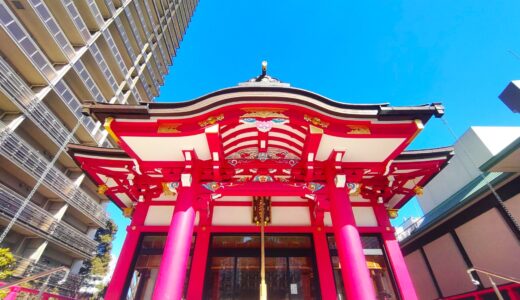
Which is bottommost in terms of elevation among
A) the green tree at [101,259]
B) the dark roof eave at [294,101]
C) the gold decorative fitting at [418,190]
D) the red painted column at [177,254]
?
the red painted column at [177,254]

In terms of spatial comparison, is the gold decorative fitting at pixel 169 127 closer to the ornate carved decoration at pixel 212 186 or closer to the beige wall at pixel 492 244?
the ornate carved decoration at pixel 212 186

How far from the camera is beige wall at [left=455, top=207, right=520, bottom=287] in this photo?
716 cm

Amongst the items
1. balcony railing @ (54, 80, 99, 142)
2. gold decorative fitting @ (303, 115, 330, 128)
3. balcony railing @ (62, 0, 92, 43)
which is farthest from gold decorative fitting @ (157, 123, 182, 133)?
balcony railing @ (62, 0, 92, 43)

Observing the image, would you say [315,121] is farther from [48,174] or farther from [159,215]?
[48,174]

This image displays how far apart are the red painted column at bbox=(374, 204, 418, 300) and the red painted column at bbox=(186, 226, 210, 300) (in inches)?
227

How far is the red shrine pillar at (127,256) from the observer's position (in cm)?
693

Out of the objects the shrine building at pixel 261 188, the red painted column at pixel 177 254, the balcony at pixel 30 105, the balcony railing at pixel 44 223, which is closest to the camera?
the red painted column at pixel 177 254

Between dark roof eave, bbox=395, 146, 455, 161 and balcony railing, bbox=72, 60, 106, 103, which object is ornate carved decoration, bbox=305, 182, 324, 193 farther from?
balcony railing, bbox=72, 60, 106, 103

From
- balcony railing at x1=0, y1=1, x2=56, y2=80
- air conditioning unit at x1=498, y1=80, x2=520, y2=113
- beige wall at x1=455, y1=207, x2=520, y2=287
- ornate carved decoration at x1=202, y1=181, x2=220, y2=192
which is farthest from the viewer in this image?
balcony railing at x1=0, y1=1, x2=56, y2=80

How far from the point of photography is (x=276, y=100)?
18.7 feet

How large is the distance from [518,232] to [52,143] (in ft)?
97.9

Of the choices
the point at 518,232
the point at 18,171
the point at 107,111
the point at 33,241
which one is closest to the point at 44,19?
the point at 18,171

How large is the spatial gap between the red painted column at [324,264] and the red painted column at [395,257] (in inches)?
72.7

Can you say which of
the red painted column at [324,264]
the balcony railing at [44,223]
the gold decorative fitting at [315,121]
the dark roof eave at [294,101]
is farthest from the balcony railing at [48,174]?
the red painted column at [324,264]
